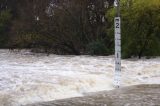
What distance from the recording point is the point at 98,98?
1487 centimetres

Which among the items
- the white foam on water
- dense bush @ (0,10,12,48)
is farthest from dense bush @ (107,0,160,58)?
dense bush @ (0,10,12,48)

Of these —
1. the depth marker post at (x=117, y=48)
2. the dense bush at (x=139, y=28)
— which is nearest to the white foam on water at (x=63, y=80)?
the depth marker post at (x=117, y=48)

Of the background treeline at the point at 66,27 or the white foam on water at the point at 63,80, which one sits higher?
the background treeline at the point at 66,27

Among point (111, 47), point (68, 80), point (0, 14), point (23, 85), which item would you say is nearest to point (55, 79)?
point (68, 80)

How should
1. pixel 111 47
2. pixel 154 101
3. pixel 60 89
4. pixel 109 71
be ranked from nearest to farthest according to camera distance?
pixel 154 101, pixel 60 89, pixel 109 71, pixel 111 47

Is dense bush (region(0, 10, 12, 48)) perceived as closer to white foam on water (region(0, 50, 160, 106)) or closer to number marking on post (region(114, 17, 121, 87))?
white foam on water (region(0, 50, 160, 106))

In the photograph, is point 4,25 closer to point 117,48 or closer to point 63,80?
point 63,80

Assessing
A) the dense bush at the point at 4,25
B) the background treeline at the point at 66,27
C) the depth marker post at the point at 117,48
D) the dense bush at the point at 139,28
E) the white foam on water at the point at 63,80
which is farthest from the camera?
the dense bush at the point at 4,25

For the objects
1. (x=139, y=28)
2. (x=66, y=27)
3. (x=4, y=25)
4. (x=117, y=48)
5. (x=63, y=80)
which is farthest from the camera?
(x=4, y=25)

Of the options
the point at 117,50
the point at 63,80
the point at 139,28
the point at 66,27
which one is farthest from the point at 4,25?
the point at 117,50

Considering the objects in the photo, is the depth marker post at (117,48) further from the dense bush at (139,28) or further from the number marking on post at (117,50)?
the dense bush at (139,28)

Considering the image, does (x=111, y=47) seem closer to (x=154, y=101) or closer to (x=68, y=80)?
(x=68, y=80)

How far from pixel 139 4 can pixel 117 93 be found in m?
12.9

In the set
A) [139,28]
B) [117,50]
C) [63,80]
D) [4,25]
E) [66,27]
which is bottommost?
[63,80]
